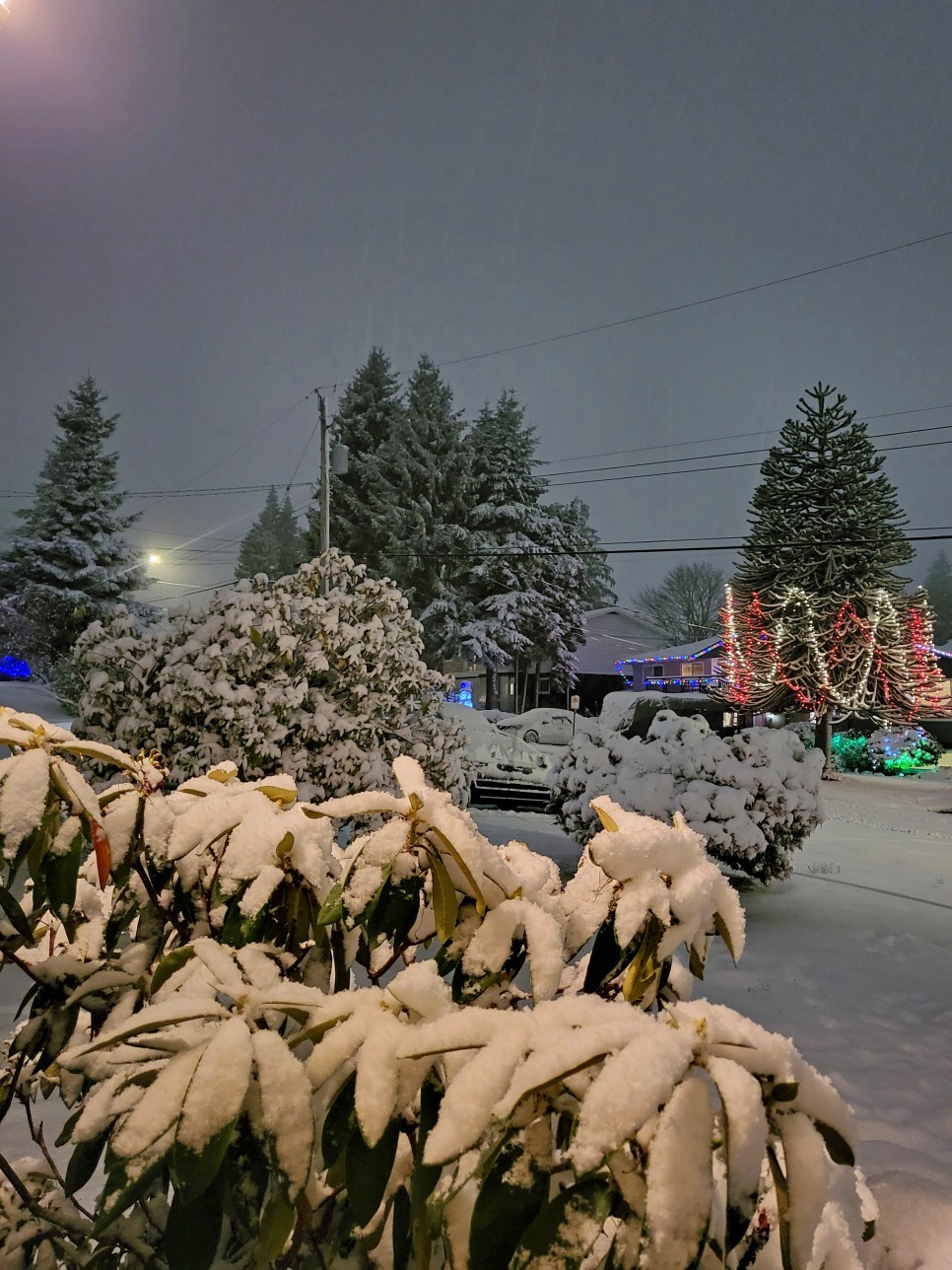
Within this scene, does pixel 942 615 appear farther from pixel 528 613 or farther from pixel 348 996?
pixel 348 996

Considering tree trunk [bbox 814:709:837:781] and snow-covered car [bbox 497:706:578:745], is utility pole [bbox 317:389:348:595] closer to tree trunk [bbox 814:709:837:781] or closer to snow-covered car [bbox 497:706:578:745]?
snow-covered car [bbox 497:706:578:745]

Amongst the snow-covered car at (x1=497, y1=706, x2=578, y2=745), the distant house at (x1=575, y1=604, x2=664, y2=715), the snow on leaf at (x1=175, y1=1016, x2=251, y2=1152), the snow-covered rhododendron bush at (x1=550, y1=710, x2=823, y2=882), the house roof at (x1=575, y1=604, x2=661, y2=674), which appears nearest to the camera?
the snow on leaf at (x1=175, y1=1016, x2=251, y2=1152)

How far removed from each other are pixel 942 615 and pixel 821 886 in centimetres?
5798

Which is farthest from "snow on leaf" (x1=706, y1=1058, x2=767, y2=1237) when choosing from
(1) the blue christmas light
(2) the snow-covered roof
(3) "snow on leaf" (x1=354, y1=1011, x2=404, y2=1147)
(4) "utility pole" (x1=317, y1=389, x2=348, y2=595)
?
(2) the snow-covered roof

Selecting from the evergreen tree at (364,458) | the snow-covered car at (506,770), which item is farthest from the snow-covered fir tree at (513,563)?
the snow-covered car at (506,770)

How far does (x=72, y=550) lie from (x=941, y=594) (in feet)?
203

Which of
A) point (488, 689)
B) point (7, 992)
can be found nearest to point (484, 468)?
point (488, 689)

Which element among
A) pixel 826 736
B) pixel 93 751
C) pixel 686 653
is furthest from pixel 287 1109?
pixel 686 653

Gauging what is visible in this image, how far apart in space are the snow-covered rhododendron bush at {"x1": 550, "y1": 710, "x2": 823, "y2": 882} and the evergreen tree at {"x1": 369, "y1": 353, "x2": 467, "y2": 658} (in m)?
22.1

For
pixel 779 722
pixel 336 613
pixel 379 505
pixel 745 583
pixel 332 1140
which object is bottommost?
pixel 779 722

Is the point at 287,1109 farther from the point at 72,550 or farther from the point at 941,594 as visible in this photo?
the point at 941,594

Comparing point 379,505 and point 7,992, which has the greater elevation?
point 379,505

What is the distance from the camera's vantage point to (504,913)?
102 centimetres

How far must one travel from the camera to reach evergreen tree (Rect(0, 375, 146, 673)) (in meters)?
25.5
